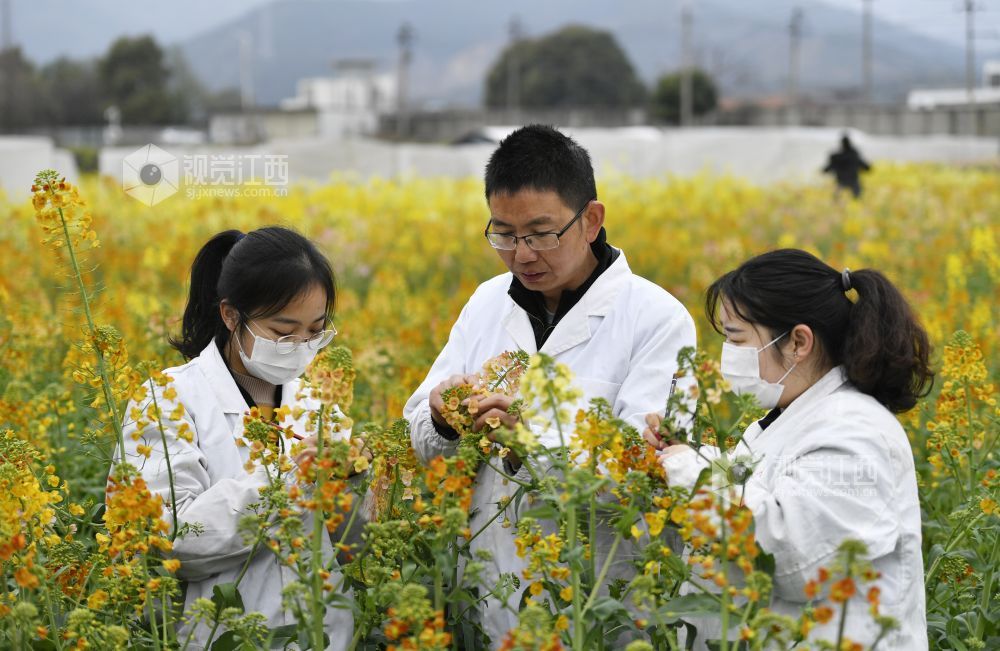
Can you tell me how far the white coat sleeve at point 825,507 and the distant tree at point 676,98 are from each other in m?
48.3

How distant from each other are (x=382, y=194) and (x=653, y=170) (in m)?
8.49

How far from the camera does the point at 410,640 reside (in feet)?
5.53

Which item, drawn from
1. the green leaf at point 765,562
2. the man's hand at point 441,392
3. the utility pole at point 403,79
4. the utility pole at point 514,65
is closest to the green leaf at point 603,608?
the green leaf at point 765,562

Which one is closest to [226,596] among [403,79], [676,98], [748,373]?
[748,373]

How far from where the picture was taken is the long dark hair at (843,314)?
222 centimetres

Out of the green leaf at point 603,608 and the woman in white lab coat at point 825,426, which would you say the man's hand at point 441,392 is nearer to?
the woman in white lab coat at point 825,426

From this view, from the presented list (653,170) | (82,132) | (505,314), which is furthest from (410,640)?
(82,132)

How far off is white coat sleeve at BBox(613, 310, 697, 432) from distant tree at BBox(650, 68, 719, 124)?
47810 mm

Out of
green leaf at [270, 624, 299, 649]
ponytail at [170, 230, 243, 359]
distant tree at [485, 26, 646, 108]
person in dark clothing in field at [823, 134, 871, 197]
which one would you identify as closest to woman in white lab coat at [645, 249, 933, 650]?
green leaf at [270, 624, 299, 649]

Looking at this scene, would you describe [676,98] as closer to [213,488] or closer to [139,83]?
[139,83]

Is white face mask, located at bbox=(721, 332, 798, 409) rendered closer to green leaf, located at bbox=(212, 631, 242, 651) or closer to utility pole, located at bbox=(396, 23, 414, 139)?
green leaf, located at bbox=(212, 631, 242, 651)

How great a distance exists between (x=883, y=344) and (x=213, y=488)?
51.9 inches

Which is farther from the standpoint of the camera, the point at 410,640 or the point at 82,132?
the point at 82,132

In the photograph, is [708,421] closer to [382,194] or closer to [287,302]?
[287,302]
